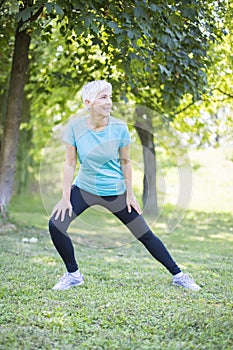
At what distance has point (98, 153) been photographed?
419cm

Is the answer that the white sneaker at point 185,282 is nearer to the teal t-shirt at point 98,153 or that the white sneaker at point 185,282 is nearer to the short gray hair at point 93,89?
the teal t-shirt at point 98,153

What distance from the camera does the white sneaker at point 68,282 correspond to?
4.28 metres

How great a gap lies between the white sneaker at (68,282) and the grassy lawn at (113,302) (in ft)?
0.18

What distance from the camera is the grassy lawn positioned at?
3.05m

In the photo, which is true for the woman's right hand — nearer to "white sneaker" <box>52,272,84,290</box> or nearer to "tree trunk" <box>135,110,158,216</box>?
"white sneaker" <box>52,272,84,290</box>

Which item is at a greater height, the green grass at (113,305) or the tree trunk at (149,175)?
the tree trunk at (149,175)

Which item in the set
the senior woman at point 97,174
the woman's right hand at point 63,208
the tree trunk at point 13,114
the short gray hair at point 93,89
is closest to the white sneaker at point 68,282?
the senior woman at point 97,174

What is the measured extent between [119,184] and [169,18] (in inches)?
103

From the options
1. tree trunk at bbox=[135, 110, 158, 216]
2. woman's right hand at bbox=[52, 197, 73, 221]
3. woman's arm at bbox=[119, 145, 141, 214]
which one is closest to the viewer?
woman's right hand at bbox=[52, 197, 73, 221]

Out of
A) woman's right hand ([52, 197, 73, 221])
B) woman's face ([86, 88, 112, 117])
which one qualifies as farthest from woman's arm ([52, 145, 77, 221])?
woman's face ([86, 88, 112, 117])

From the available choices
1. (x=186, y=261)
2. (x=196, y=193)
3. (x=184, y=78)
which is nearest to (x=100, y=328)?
(x=186, y=261)

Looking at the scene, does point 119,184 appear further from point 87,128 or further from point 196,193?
point 196,193

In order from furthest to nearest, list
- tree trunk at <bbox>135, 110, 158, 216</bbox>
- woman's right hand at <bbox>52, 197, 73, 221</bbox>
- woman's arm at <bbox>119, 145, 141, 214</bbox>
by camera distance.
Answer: tree trunk at <bbox>135, 110, 158, 216</bbox> < woman's arm at <bbox>119, 145, 141, 214</bbox> < woman's right hand at <bbox>52, 197, 73, 221</bbox>

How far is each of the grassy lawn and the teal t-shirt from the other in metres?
0.82
